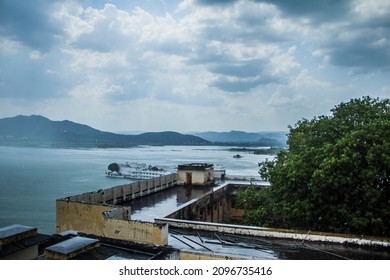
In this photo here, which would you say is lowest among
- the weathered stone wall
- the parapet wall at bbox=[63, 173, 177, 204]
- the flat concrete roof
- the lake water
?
the lake water

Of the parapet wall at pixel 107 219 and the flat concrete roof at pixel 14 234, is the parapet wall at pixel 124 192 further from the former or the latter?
the flat concrete roof at pixel 14 234

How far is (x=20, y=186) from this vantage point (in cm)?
3209

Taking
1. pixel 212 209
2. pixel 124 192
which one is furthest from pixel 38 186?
pixel 212 209

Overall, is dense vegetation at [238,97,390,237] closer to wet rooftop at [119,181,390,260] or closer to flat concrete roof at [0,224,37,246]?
wet rooftop at [119,181,390,260]

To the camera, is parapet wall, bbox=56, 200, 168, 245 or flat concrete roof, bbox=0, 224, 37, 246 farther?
parapet wall, bbox=56, 200, 168, 245

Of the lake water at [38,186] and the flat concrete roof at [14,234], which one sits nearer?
the flat concrete roof at [14,234]

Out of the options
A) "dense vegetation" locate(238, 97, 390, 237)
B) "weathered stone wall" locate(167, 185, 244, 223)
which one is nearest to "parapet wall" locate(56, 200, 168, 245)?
"weathered stone wall" locate(167, 185, 244, 223)

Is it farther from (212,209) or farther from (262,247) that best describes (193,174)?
(262,247)

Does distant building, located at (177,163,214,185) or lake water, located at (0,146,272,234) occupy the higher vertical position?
distant building, located at (177,163,214,185)

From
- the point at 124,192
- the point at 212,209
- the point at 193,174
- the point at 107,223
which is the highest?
the point at 193,174

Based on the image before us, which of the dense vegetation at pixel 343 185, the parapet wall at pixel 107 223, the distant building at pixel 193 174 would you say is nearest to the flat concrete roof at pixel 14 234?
the parapet wall at pixel 107 223

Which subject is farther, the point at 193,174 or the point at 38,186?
the point at 38,186

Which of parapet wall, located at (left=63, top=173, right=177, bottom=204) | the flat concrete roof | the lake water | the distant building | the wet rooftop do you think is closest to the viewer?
the flat concrete roof

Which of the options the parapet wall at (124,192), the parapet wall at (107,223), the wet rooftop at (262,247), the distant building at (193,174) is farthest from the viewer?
the distant building at (193,174)
